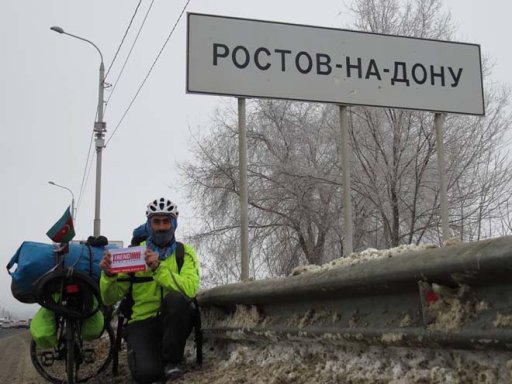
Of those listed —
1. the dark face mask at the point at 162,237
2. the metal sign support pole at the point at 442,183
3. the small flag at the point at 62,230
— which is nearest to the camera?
the dark face mask at the point at 162,237

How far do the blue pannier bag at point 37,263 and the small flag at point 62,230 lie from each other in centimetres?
24

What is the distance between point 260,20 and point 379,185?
12420 millimetres

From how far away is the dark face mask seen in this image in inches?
175

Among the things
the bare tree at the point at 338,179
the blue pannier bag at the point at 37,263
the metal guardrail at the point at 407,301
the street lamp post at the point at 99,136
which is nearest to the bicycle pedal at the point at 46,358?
the blue pannier bag at the point at 37,263

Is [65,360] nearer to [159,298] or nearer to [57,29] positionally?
[159,298]

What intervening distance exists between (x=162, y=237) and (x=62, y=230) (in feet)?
2.64

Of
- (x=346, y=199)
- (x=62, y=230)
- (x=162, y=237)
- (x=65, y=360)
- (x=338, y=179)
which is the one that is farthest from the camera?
(x=338, y=179)

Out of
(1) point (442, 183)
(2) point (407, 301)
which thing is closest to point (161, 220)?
(2) point (407, 301)

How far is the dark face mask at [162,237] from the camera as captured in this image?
4.44 metres

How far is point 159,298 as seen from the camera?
4.34 meters

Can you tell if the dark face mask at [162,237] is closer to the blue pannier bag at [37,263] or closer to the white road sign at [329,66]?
the blue pannier bag at [37,263]

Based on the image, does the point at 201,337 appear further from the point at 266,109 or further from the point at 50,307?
the point at 266,109

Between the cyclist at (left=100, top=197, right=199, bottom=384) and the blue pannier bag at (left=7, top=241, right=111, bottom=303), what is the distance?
573 mm

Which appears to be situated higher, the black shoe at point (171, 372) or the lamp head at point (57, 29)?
the lamp head at point (57, 29)
